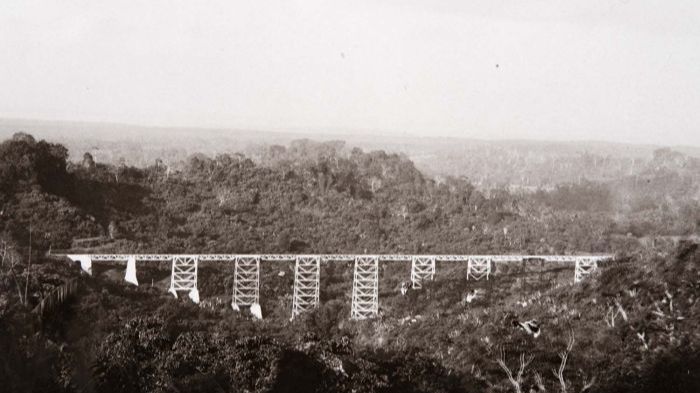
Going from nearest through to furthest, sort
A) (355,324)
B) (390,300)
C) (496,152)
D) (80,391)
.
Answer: (80,391) → (355,324) → (390,300) → (496,152)

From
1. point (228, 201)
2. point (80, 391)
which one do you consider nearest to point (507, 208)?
point (228, 201)

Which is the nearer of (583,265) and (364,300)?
(364,300)

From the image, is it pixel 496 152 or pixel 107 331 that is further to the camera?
pixel 496 152

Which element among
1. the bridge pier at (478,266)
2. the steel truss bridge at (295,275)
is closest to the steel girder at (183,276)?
the steel truss bridge at (295,275)

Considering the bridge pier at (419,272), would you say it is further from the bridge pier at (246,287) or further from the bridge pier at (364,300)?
the bridge pier at (246,287)

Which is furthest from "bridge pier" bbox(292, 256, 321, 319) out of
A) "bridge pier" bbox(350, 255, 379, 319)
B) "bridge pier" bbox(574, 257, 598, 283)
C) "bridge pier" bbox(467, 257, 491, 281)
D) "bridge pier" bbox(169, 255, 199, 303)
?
"bridge pier" bbox(574, 257, 598, 283)

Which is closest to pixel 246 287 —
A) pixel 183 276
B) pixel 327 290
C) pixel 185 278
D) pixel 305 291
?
pixel 185 278

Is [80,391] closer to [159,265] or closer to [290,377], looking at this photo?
[290,377]

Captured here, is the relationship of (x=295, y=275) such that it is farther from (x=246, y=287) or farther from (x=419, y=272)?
(x=419, y=272)
